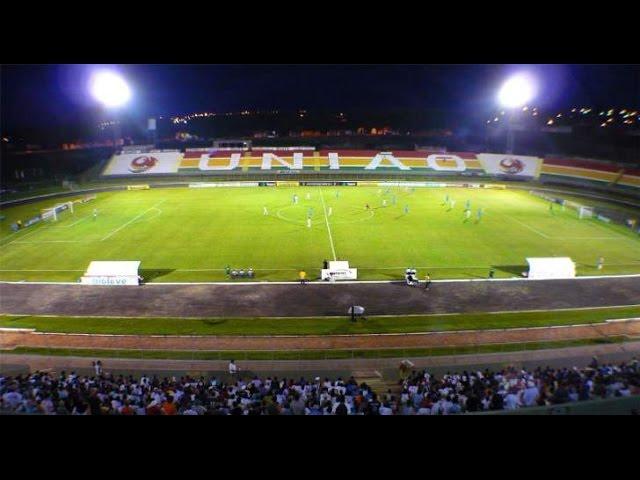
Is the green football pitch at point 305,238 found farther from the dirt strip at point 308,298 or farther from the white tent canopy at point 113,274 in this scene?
the dirt strip at point 308,298

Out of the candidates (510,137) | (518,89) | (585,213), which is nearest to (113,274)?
(585,213)

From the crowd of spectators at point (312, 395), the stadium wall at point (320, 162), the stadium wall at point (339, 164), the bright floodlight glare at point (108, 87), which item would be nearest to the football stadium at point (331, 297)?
the crowd of spectators at point (312, 395)

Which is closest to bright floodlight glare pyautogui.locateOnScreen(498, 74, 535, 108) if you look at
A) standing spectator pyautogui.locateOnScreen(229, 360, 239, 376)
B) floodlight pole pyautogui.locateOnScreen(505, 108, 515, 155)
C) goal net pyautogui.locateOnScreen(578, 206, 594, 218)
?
goal net pyautogui.locateOnScreen(578, 206, 594, 218)

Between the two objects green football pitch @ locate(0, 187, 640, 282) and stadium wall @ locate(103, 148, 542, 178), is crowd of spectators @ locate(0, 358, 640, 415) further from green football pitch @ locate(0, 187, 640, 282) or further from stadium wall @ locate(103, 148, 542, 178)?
stadium wall @ locate(103, 148, 542, 178)

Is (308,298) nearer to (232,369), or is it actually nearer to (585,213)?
(232,369)

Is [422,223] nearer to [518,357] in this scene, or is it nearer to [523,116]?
[518,357]
